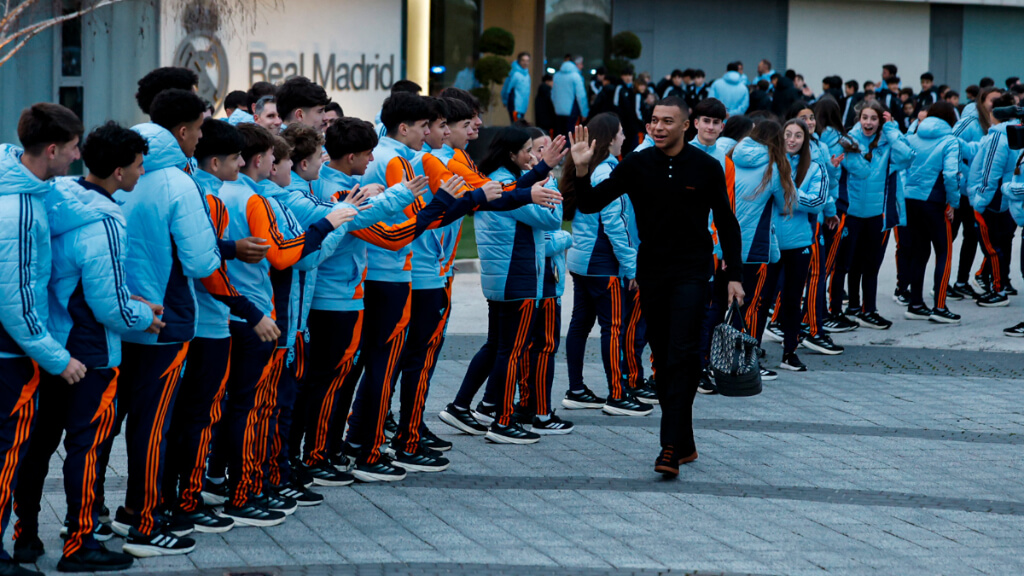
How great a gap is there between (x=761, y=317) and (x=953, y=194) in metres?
3.57

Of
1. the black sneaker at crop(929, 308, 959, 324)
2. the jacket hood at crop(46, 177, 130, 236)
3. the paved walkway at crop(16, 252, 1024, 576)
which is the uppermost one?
the jacket hood at crop(46, 177, 130, 236)

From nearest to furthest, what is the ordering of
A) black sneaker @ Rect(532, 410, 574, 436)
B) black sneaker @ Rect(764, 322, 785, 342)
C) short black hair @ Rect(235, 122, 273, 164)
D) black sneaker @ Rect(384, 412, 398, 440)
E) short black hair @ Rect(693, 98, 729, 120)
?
short black hair @ Rect(235, 122, 273, 164) < black sneaker @ Rect(384, 412, 398, 440) < black sneaker @ Rect(532, 410, 574, 436) < short black hair @ Rect(693, 98, 729, 120) < black sneaker @ Rect(764, 322, 785, 342)

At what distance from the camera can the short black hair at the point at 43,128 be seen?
4.80m

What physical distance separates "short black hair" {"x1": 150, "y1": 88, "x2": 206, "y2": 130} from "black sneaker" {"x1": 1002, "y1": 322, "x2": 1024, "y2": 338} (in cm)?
857

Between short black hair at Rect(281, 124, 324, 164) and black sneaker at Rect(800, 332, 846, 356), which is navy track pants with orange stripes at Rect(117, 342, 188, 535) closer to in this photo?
short black hair at Rect(281, 124, 324, 164)

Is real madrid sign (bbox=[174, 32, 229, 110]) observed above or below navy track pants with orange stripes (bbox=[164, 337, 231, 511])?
above

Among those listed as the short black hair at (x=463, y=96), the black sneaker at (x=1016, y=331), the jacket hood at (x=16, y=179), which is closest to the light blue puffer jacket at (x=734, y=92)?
the black sneaker at (x=1016, y=331)

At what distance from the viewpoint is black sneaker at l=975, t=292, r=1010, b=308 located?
13.1 metres

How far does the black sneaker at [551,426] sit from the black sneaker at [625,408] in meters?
0.59

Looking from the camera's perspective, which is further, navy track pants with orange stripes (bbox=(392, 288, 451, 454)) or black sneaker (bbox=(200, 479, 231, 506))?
navy track pants with orange stripes (bbox=(392, 288, 451, 454))

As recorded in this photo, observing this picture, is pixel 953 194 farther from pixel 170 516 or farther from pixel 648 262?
pixel 170 516

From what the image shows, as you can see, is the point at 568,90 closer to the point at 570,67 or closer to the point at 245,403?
the point at 570,67

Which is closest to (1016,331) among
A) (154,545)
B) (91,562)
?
(154,545)

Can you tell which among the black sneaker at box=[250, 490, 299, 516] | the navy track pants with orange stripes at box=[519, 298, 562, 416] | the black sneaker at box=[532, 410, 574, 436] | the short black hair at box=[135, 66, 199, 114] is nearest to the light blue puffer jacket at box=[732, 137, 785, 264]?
the navy track pants with orange stripes at box=[519, 298, 562, 416]
